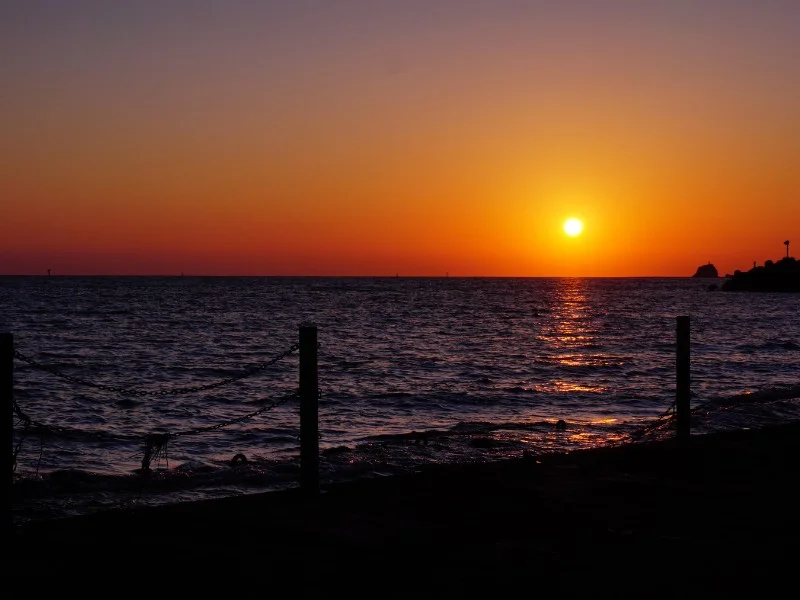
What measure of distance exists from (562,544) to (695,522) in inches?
59.2

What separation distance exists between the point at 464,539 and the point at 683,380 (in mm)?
7218

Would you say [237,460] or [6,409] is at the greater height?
[6,409]

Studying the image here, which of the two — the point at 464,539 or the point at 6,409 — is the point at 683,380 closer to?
the point at 464,539

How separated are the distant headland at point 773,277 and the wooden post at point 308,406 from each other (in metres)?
155

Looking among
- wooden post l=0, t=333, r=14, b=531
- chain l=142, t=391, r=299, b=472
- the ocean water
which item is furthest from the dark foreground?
the ocean water

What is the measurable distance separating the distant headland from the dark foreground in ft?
501

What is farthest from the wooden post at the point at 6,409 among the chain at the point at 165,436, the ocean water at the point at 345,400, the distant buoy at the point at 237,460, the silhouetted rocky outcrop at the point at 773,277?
the silhouetted rocky outcrop at the point at 773,277

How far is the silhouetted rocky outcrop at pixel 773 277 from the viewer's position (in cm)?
14862

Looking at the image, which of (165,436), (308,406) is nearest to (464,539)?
(308,406)

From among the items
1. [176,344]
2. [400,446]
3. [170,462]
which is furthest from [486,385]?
[176,344]

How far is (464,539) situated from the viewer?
7.34 m

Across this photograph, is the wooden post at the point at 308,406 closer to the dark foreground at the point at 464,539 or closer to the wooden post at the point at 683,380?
the dark foreground at the point at 464,539

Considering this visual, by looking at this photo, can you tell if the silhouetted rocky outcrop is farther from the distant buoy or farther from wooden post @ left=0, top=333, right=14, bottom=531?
wooden post @ left=0, top=333, right=14, bottom=531

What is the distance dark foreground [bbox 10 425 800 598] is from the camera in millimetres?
6238
